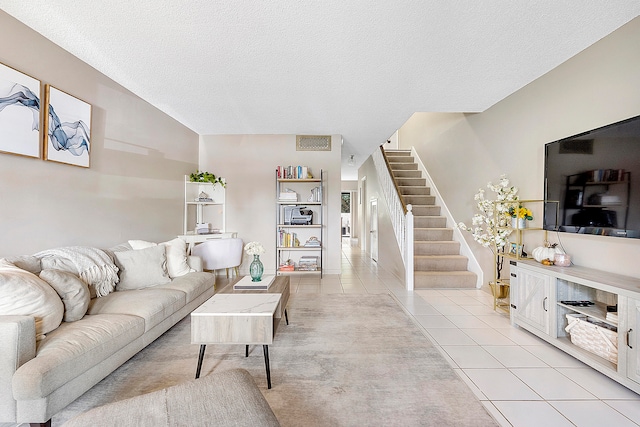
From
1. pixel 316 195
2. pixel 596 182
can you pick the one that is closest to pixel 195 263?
pixel 316 195

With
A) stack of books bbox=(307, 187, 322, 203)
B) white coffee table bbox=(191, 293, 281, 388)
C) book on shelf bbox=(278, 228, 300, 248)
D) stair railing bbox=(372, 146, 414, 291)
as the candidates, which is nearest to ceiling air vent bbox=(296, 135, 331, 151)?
stack of books bbox=(307, 187, 322, 203)

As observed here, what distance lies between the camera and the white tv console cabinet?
69.8 inches

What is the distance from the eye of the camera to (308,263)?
521cm

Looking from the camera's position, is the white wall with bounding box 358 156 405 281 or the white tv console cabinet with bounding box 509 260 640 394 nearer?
the white tv console cabinet with bounding box 509 260 640 394

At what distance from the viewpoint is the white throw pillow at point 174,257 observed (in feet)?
10.5

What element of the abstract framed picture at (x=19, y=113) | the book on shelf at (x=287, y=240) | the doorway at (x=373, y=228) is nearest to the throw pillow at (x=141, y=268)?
the abstract framed picture at (x=19, y=113)

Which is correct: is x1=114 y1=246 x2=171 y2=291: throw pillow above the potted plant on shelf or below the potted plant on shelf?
below

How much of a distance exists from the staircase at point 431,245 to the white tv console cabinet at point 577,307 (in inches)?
56.5

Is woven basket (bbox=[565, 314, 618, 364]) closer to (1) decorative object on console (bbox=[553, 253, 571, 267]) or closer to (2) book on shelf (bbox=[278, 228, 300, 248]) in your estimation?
(1) decorative object on console (bbox=[553, 253, 571, 267])

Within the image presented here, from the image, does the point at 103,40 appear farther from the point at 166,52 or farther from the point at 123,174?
the point at 123,174

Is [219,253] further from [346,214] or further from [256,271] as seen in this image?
[346,214]

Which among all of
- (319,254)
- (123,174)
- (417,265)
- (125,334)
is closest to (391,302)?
(417,265)

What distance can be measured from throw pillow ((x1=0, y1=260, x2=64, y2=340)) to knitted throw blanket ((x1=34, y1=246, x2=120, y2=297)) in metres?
0.46

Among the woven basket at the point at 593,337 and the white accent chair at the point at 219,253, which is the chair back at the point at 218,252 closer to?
the white accent chair at the point at 219,253
